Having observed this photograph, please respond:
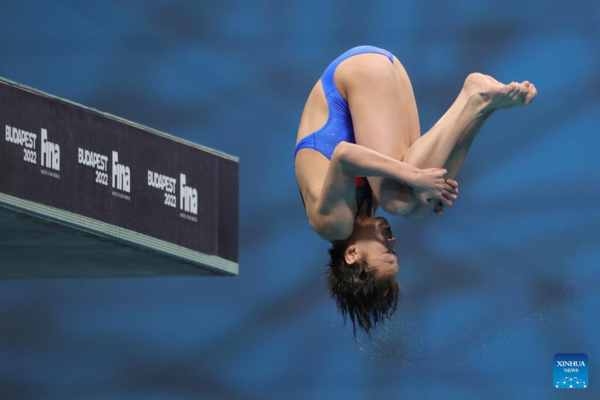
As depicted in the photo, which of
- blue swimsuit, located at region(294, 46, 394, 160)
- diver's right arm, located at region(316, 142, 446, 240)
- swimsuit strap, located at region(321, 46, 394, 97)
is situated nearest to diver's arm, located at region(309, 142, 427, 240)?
diver's right arm, located at region(316, 142, 446, 240)

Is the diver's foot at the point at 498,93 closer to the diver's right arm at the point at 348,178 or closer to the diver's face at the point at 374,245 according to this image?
the diver's right arm at the point at 348,178

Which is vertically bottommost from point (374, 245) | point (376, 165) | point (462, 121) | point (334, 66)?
point (374, 245)

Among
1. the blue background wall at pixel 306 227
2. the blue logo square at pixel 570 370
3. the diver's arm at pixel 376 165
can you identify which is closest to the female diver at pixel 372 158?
the diver's arm at pixel 376 165

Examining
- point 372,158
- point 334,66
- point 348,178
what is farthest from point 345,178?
point 334,66

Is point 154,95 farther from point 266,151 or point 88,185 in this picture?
point 88,185

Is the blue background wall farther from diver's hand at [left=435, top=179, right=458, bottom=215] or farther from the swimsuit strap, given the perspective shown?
diver's hand at [left=435, top=179, right=458, bottom=215]

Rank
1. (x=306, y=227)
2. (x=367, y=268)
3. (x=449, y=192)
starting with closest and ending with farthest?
1. (x=449, y=192)
2. (x=367, y=268)
3. (x=306, y=227)

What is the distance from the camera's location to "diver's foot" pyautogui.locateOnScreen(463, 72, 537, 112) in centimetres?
357

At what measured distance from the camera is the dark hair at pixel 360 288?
Result: 3945mm

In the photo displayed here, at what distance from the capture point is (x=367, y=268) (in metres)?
3.93

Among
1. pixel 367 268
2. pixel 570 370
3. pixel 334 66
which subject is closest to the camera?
pixel 367 268

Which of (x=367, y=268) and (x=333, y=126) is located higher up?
(x=333, y=126)

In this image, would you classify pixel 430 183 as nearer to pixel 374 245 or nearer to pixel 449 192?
pixel 449 192

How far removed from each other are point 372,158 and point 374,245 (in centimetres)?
44
